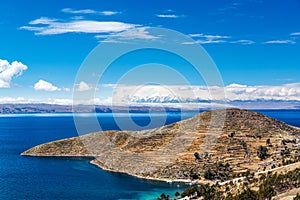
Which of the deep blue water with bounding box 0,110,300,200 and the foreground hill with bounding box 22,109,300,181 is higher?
the foreground hill with bounding box 22,109,300,181

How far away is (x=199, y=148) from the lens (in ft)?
500

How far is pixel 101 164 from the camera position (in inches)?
6132

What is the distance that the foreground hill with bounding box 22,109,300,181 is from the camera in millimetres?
133250

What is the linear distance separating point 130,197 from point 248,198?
3702 cm

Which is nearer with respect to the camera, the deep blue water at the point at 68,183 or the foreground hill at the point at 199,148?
the deep blue water at the point at 68,183

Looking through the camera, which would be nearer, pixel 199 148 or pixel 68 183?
pixel 68 183

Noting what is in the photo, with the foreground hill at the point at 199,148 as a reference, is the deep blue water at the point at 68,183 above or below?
below

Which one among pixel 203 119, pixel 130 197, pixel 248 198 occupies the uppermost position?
pixel 203 119

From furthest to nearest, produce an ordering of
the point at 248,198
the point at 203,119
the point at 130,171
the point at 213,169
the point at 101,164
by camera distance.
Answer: the point at 203,119 → the point at 101,164 → the point at 130,171 → the point at 213,169 → the point at 248,198

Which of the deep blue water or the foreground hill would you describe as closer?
the deep blue water

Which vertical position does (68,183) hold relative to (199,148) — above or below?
below

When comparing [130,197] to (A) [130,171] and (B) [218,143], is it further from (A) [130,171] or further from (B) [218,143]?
(B) [218,143]

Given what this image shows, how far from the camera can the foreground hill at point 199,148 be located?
437 ft

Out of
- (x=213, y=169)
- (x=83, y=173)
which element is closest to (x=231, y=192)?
(x=213, y=169)
